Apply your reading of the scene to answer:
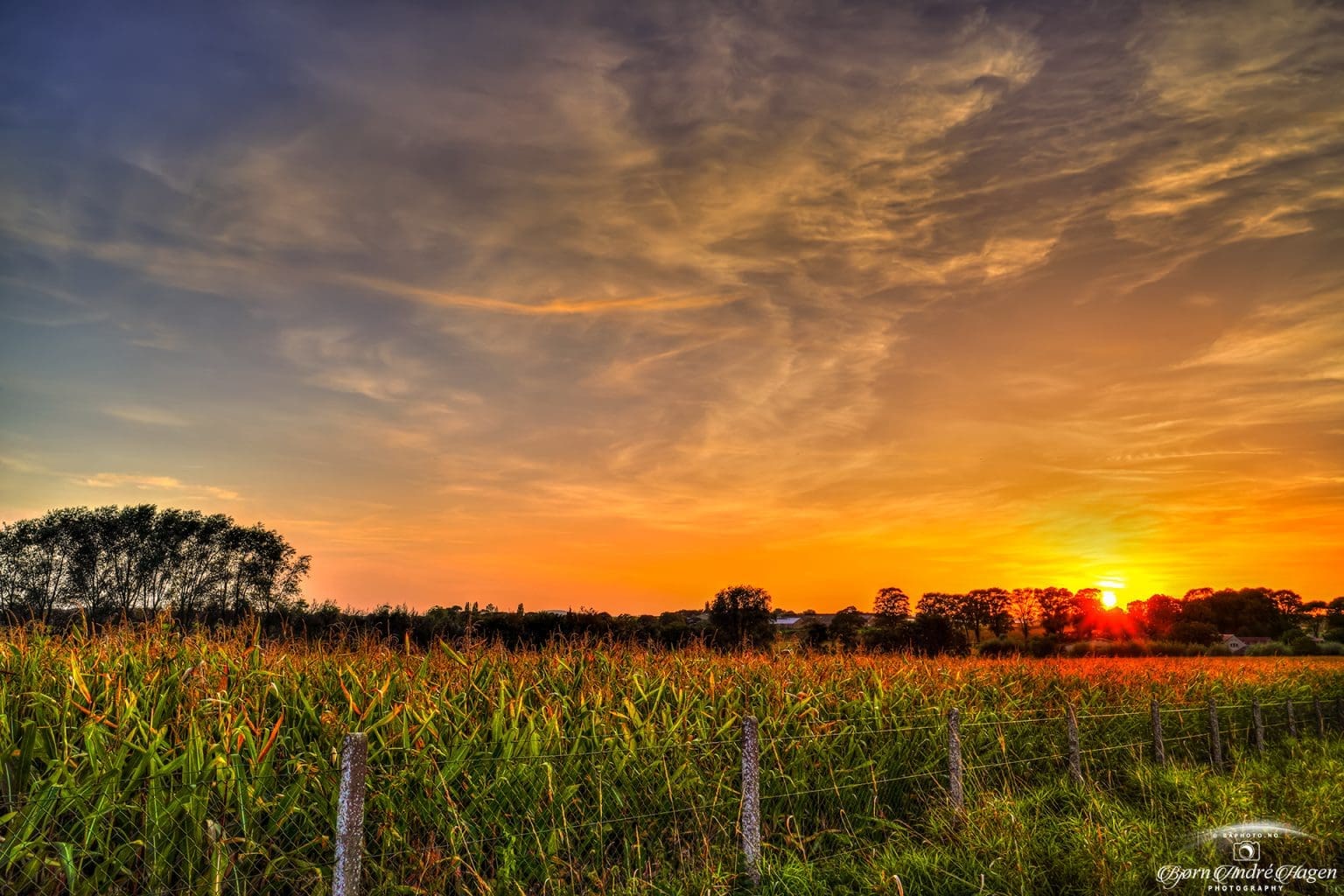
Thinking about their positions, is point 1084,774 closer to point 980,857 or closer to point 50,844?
point 980,857

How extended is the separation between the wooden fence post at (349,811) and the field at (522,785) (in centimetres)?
100

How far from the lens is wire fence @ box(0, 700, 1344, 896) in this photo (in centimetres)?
661

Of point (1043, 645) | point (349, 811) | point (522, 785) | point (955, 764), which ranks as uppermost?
point (349, 811)

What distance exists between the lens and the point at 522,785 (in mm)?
8688

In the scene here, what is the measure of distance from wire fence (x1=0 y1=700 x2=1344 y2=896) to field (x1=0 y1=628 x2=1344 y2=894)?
0.03 meters

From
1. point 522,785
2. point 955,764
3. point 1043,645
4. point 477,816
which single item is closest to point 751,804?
point 522,785

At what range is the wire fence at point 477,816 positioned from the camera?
6.61m

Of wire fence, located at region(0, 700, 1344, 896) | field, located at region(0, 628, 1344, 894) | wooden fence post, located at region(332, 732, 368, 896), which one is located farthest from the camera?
field, located at region(0, 628, 1344, 894)

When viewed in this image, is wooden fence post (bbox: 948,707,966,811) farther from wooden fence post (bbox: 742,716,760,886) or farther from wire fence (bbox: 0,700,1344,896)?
wooden fence post (bbox: 742,716,760,886)

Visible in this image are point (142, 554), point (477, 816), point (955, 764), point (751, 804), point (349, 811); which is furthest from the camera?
point (142, 554)

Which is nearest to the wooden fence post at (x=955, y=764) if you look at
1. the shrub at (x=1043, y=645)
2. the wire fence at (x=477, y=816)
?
the wire fence at (x=477, y=816)

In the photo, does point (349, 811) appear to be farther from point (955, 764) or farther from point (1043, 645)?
point (1043, 645)

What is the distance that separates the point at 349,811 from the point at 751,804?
412 centimetres

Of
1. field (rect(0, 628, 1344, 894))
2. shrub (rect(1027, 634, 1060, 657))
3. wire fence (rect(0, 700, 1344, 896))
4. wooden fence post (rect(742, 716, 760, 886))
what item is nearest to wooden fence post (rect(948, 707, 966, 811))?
wire fence (rect(0, 700, 1344, 896))
